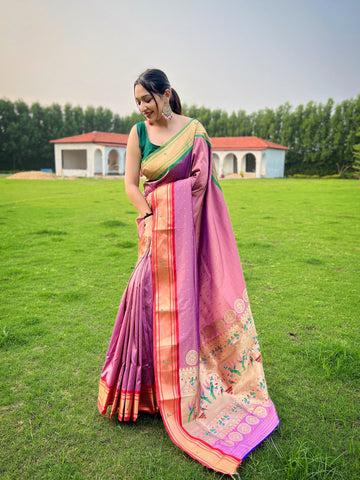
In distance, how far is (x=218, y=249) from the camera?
2436mm

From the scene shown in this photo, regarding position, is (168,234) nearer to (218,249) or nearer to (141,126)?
(218,249)

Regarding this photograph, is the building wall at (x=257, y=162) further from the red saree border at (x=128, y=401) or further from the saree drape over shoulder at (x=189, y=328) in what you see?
the red saree border at (x=128, y=401)

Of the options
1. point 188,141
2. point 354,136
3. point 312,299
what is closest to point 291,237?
point 312,299

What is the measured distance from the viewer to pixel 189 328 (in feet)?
7.34

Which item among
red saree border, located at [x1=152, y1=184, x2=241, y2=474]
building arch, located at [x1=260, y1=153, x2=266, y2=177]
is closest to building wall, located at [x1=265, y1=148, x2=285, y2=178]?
building arch, located at [x1=260, y1=153, x2=266, y2=177]

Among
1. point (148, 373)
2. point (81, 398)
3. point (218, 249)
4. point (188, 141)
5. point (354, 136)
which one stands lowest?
point (81, 398)

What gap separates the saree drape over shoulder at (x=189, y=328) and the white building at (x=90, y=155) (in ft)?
107

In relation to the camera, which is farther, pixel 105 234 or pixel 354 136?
pixel 354 136

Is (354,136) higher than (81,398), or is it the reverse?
(354,136)

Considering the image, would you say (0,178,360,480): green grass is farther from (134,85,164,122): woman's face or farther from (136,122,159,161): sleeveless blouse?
(134,85,164,122): woman's face

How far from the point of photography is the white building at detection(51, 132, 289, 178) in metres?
34.4

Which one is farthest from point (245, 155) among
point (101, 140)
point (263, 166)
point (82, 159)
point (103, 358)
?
point (103, 358)

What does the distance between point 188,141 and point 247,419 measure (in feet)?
5.72

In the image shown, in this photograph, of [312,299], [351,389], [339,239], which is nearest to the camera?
[351,389]
